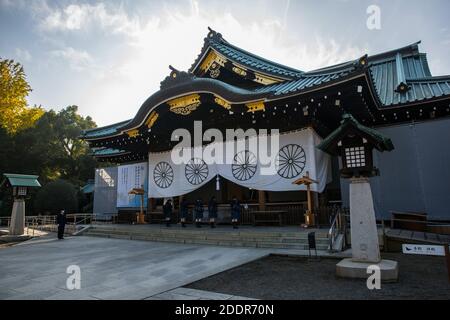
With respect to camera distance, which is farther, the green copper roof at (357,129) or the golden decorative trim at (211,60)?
the golden decorative trim at (211,60)

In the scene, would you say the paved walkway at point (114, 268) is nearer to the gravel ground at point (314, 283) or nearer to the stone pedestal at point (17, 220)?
the gravel ground at point (314, 283)

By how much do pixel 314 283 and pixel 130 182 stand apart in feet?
49.2

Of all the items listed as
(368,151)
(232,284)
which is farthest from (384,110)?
(232,284)

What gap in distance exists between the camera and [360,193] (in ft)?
19.6

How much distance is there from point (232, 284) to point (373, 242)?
2.95 m

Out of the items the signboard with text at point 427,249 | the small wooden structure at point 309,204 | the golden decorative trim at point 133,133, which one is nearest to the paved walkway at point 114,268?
the small wooden structure at point 309,204

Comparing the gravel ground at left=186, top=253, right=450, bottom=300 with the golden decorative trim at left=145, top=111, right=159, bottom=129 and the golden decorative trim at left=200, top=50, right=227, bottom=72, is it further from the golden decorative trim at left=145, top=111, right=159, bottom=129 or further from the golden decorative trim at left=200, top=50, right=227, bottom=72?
the golden decorative trim at left=200, top=50, right=227, bottom=72

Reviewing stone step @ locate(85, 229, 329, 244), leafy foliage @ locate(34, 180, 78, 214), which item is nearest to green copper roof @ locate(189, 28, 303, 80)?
stone step @ locate(85, 229, 329, 244)

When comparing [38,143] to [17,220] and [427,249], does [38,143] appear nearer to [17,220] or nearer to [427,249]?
[17,220]

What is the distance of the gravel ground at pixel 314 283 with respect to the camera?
179 inches

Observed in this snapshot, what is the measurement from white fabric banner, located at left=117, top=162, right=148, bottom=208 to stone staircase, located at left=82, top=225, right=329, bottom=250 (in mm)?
4616

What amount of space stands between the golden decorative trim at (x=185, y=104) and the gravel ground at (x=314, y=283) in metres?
8.15

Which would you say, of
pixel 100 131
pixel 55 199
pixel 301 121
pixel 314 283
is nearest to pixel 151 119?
pixel 100 131

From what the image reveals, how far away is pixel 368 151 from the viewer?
20.4 ft
